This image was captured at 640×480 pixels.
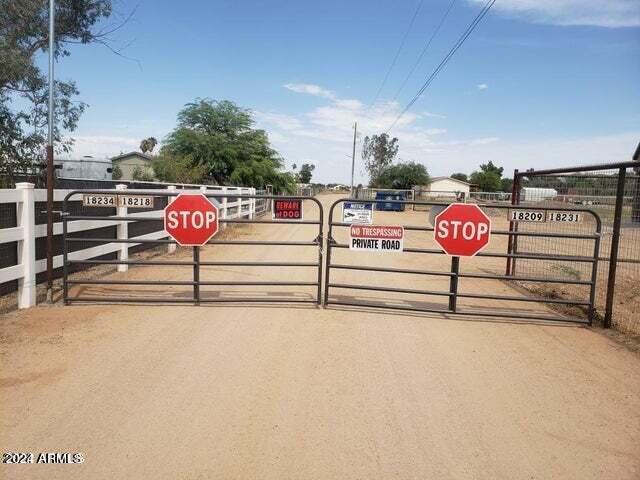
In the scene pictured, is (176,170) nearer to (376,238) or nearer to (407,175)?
(376,238)

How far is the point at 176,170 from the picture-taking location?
2889 centimetres

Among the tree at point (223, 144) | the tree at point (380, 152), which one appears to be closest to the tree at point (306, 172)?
the tree at point (380, 152)

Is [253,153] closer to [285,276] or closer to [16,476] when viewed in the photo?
[285,276]

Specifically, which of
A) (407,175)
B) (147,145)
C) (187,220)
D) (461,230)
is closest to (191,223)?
(187,220)

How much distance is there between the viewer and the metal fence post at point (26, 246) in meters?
6.99

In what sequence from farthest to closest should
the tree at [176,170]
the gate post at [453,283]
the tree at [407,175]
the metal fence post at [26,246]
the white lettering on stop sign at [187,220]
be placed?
the tree at [407,175] → the tree at [176,170] → the white lettering on stop sign at [187,220] → the gate post at [453,283] → the metal fence post at [26,246]

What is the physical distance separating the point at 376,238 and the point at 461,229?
1.17m

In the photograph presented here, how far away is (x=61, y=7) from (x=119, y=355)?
1525 cm

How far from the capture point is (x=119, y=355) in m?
5.32

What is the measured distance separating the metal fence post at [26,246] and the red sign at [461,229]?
545cm

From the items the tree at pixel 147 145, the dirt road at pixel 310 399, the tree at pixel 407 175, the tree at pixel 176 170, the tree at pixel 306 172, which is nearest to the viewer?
the dirt road at pixel 310 399

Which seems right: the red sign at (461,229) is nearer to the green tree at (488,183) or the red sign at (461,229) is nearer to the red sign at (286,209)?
the red sign at (286,209)

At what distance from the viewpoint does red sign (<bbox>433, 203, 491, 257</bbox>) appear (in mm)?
7195

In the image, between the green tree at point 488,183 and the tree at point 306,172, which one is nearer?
the green tree at point 488,183
